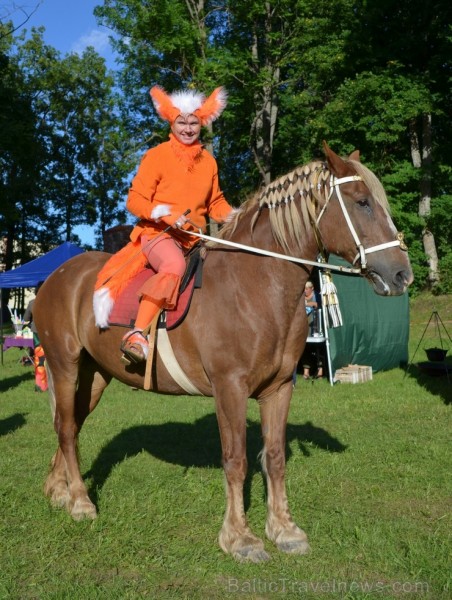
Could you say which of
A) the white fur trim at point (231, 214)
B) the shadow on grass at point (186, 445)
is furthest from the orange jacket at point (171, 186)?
the shadow on grass at point (186, 445)

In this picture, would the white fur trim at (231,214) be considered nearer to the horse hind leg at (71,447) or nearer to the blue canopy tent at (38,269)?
the horse hind leg at (71,447)

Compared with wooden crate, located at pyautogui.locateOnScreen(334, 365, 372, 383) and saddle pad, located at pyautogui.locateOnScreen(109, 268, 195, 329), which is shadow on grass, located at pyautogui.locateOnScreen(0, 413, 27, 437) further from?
wooden crate, located at pyautogui.locateOnScreen(334, 365, 372, 383)

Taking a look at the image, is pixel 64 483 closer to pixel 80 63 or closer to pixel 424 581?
pixel 424 581

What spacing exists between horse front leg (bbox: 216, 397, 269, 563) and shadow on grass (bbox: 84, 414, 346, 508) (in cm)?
119

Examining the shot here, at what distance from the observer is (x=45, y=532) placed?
425cm

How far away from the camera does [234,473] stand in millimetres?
3846

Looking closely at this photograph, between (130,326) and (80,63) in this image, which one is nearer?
(130,326)

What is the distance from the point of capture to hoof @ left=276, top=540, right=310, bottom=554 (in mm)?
3820

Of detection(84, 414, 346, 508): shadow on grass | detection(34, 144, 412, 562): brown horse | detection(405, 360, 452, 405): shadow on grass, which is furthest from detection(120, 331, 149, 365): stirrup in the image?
detection(405, 360, 452, 405): shadow on grass

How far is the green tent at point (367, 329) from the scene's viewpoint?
39.1ft

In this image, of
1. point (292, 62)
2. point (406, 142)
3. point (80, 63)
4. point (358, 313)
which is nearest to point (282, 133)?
point (292, 62)

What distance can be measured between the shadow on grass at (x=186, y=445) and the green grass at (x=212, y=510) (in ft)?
0.08

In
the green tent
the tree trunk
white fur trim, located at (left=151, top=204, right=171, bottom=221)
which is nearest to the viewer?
white fur trim, located at (left=151, top=204, right=171, bottom=221)

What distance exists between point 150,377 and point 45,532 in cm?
138
